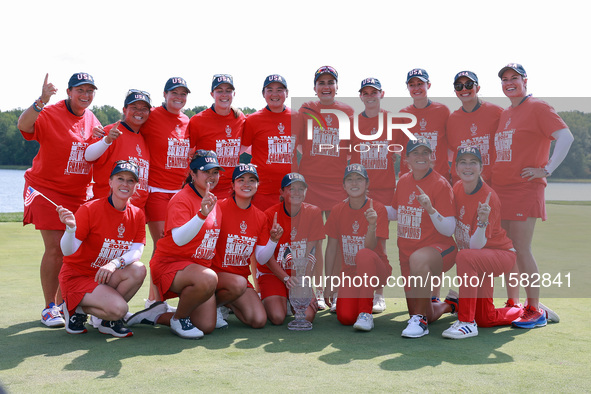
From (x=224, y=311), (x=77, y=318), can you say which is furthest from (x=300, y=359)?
(x=77, y=318)

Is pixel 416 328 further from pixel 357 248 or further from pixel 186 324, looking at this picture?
pixel 186 324

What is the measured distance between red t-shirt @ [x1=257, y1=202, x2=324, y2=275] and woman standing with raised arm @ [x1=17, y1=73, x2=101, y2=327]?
1.75 m

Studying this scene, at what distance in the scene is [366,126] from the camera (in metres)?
5.53

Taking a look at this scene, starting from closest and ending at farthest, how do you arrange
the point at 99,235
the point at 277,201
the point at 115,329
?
the point at 115,329, the point at 99,235, the point at 277,201

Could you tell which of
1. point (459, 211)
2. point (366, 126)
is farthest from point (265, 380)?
point (366, 126)

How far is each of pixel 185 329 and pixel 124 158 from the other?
161cm

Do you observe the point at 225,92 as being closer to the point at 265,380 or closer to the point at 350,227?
the point at 350,227

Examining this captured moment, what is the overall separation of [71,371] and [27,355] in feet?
1.84

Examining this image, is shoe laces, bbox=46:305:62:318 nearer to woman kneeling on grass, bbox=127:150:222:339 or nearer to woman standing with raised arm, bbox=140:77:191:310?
woman kneeling on grass, bbox=127:150:222:339

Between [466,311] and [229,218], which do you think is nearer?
[466,311]

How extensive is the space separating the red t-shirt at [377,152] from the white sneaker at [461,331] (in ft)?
5.12

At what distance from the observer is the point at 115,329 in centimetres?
429

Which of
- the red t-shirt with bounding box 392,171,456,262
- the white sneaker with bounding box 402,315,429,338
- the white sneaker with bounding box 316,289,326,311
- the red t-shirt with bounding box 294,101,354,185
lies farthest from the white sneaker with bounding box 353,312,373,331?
the red t-shirt with bounding box 294,101,354,185

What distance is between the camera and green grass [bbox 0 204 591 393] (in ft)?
10.4
